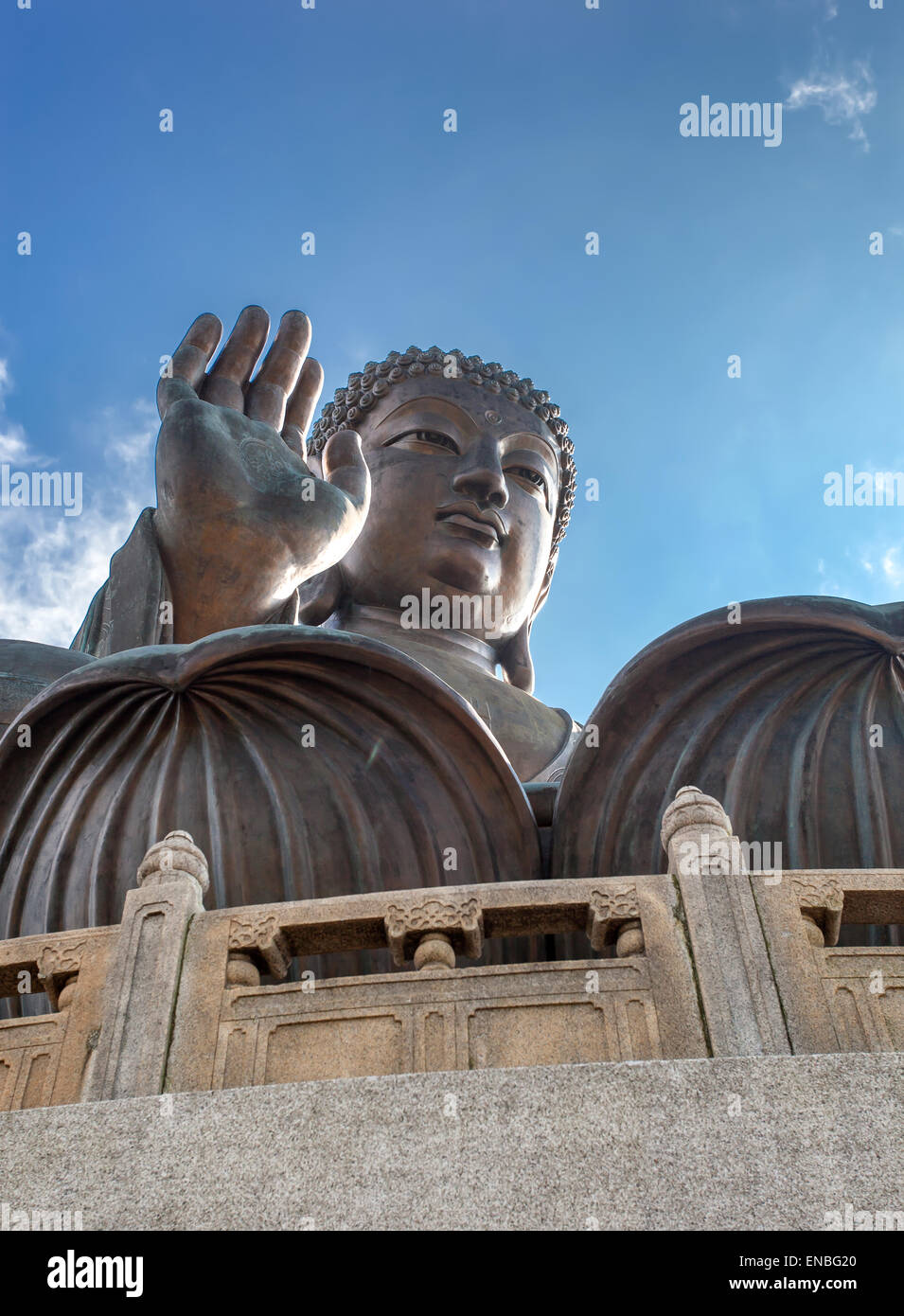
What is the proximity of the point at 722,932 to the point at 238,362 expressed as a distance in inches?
220

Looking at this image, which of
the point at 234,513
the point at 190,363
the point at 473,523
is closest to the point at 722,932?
the point at 234,513

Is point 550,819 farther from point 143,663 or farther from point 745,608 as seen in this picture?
point 143,663

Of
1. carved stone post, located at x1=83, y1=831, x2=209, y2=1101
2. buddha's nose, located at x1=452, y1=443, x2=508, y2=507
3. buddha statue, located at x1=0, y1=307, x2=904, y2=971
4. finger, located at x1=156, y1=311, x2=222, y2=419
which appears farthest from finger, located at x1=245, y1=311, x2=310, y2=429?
carved stone post, located at x1=83, y1=831, x2=209, y2=1101

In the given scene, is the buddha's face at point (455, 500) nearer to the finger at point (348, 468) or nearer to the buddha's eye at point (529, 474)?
the buddha's eye at point (529, 474)

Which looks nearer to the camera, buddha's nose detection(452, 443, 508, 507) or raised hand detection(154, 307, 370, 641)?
raised hand detection(154, 307, 370, 641)

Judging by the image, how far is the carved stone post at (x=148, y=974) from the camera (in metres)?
3.44

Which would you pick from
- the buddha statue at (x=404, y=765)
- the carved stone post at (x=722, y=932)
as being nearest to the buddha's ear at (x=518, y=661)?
the buddha statue at (x=404, y=765)

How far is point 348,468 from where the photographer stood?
7.94 m

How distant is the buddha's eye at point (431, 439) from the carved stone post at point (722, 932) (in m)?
5.85

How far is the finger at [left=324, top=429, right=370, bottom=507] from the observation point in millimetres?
7785

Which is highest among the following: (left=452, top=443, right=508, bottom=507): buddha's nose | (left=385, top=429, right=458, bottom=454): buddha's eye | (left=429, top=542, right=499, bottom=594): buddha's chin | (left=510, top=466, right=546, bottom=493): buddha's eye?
(left=385, top=429, right=458, bottom=454): buddha's eye

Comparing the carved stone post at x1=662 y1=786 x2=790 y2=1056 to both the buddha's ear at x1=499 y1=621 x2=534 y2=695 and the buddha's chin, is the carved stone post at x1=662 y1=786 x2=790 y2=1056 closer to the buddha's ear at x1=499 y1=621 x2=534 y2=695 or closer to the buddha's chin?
the buddha's chin
